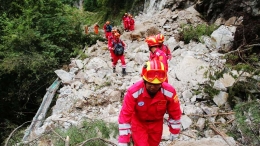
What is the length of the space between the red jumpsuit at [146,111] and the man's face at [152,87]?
0.05m

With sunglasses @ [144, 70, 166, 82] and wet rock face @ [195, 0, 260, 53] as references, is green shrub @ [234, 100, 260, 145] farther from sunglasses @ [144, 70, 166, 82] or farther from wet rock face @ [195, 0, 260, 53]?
wet rock face @ [195, 0, 260, 53]

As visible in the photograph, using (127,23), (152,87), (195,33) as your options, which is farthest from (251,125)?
(127,23)

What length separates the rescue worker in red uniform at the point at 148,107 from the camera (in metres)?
2.85

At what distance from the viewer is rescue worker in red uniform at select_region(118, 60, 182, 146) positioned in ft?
9.35

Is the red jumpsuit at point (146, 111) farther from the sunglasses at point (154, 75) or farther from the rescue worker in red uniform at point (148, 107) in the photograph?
the sunglasses at point (154, 75)

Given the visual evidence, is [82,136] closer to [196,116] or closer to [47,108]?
[196,116]

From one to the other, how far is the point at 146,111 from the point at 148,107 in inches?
2.5

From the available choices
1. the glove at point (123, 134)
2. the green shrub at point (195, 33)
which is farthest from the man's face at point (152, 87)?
the green shrub at point (195, 33)

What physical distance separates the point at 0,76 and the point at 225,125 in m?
8.81

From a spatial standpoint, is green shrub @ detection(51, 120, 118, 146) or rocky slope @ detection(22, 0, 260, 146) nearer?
green shrub @ detection(51, 120, 118, 146)

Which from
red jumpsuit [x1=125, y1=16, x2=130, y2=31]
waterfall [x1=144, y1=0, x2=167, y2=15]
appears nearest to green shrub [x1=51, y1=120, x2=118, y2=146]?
red jumpsuit [x1=125, y1=16, x2=130, y2=31]

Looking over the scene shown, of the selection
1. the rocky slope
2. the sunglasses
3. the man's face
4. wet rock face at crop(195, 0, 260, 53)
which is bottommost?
the rocky slope

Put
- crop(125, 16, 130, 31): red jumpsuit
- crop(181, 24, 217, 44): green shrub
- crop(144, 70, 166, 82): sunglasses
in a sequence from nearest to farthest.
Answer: crop(144, 70, 166, 82): sunglasses → crop(181, 24, 217, 44): green shrub → crop(125, 16, 130, 31): red jumpsuit

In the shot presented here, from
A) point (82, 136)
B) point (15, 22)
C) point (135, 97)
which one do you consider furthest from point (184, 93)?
point (15, 22)
